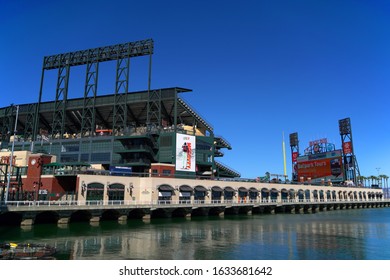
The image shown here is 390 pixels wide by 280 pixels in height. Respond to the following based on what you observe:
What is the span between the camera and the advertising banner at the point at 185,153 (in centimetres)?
9481

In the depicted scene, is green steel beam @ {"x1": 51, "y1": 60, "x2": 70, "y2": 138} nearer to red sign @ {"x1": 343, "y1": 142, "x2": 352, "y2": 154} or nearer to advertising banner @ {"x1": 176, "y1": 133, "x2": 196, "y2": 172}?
advertising banner @ {"x1": 176, "y1": 133, "x2": 196, "y2": 172}

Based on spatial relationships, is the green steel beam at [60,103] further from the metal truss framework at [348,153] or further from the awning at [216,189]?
the metal truss framework at [348,153]

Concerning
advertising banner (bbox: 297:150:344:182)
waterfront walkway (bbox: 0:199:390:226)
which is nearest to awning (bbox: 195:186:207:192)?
waterfront walkway (bbox: 0:199:390:226)

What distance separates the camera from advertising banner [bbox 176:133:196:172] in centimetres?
9481

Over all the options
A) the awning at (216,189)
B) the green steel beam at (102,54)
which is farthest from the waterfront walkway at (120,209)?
the green steel beam at (102,54)

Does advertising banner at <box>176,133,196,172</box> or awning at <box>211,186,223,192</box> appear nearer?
awning at <box>211,186,223,192</box>

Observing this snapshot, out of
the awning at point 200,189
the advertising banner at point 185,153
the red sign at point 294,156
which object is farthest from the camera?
the red sign at point 294,156

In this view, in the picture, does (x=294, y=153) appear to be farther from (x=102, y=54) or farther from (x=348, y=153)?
(x=102, y=54)

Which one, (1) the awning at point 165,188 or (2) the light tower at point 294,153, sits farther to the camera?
(2) the light tower at point 294,153

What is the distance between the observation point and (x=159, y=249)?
34000 millimetres

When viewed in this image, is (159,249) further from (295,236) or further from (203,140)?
(203,140)

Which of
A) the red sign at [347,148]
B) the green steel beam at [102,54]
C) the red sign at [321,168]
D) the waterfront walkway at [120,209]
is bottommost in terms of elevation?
the waterfront walkway at [120,209]

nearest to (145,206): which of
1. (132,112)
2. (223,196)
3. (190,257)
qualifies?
(223,196)

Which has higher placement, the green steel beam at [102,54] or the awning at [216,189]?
the green steel beam at [102,54]
